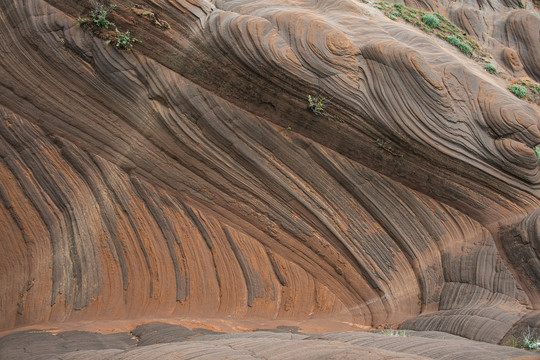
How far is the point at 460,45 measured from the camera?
10.3 metres

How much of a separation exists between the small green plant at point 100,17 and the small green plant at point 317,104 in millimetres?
4247

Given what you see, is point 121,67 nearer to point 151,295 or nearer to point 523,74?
point 151,295

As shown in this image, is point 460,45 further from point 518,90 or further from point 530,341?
point 530,341

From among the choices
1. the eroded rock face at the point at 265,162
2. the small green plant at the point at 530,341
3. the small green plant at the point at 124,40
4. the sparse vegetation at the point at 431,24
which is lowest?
the small green plant at the point at 530,341

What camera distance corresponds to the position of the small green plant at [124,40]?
756 cm

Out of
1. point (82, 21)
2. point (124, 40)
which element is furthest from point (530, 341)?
point (82, 21)

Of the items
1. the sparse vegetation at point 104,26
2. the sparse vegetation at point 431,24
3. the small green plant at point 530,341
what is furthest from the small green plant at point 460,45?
the sparse vegetation at point 104,26

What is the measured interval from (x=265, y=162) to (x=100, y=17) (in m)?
4.33

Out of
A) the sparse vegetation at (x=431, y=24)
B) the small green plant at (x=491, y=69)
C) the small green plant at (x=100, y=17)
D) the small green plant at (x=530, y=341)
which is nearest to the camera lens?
the small green plant at (x=530, y=341)

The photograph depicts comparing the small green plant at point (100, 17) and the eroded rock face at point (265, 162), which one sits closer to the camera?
the eroded rock face at point (265, 162)

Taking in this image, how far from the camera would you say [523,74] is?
36.0ft

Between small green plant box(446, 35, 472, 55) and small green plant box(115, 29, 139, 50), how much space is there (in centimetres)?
818

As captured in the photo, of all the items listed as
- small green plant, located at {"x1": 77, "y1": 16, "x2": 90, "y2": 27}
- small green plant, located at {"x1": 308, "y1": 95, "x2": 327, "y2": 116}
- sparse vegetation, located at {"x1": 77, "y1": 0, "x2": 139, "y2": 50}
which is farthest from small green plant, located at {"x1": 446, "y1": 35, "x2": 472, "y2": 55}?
small green plant, located at {"x1": 77, "y1": 16, "x2": 90, "y2": 27}

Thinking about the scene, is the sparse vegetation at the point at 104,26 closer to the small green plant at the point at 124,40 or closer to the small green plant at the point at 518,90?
the small green plant at the point at 124,40
